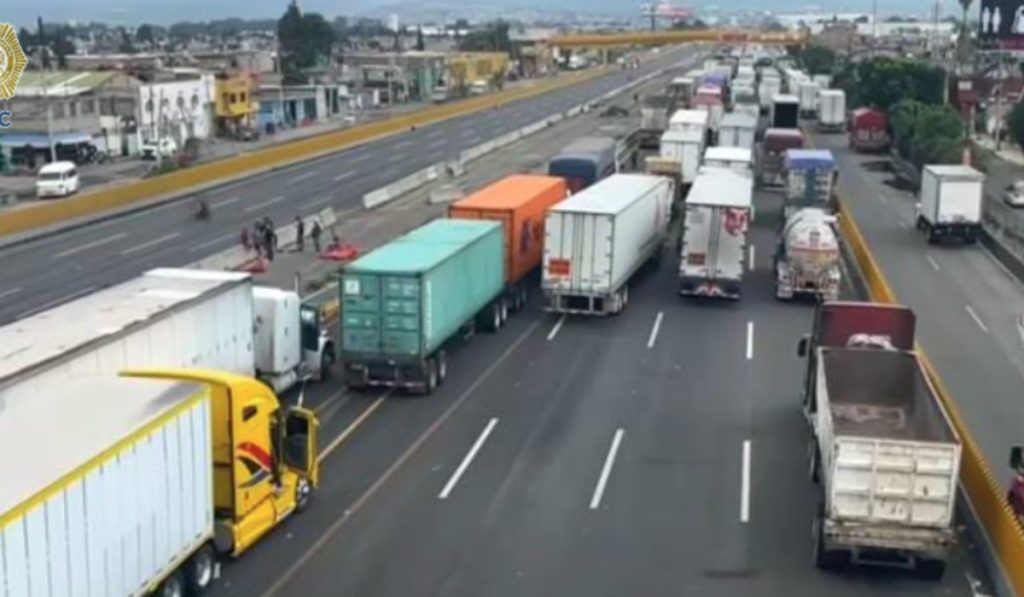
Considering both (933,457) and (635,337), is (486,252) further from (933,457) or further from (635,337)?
(933,457)

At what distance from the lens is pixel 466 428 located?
2391 cm

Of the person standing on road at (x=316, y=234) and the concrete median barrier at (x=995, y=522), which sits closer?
the concrete median barrier at (x=995, y=522)

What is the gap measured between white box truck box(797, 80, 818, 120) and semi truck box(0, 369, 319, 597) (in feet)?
289

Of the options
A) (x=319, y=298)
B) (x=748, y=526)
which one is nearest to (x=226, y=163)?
(x=319, y=298)

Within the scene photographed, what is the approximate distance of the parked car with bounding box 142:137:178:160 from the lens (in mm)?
78250

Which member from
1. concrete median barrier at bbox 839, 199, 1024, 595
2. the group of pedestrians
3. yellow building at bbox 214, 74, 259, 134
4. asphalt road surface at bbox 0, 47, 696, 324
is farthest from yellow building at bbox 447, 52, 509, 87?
concrete median barrier at bbox 839, 199, 1024, 595

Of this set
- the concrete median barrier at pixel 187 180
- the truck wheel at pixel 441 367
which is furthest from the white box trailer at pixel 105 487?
the concrete median barrier at pixel 187 180

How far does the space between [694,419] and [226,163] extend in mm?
44750

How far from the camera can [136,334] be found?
20391 millimetres

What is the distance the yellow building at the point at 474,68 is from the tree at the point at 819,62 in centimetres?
3785

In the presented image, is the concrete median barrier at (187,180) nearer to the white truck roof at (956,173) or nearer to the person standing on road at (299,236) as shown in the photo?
the person standing on road at (299,236)

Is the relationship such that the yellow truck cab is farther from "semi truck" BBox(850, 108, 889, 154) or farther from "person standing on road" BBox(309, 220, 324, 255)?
"semi truck" BBox(850, 108, 889, 154)

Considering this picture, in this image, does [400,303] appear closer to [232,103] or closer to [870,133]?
[870,133]

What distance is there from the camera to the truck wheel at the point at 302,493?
1916 cm
